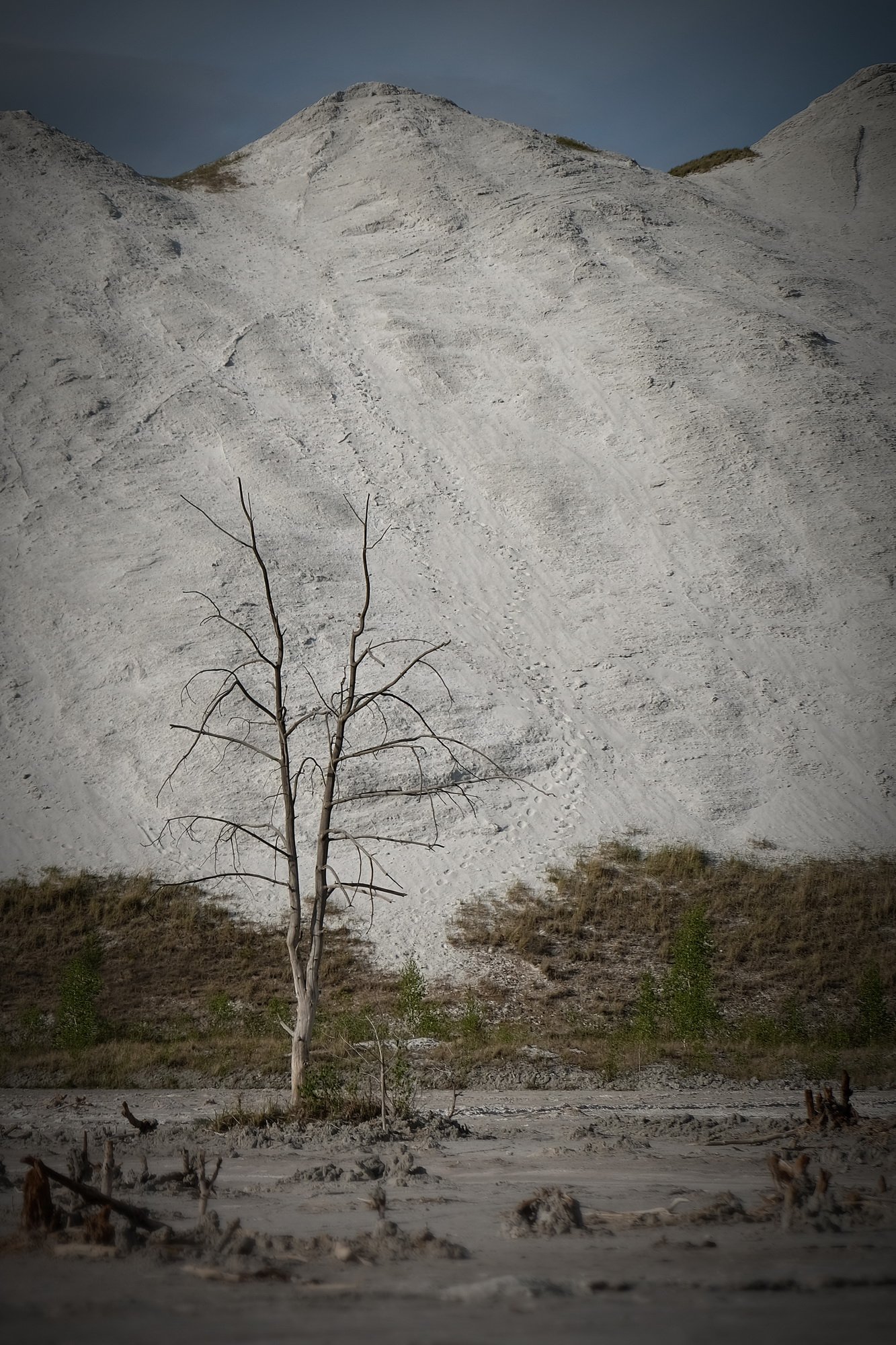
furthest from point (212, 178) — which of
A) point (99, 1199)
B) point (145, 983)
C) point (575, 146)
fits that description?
point (99, 1199)

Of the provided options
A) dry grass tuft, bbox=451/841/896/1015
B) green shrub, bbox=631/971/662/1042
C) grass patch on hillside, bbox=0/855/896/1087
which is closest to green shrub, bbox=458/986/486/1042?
grass patch on hillside, bbox=0/855/896/1087

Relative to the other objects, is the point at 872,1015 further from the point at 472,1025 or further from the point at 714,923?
the point at 472,1025

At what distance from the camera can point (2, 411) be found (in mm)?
30203

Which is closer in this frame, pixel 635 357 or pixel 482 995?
pixel 482 995

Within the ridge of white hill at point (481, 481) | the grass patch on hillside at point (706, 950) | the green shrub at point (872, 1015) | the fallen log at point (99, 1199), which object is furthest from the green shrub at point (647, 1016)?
the fallen log at point (99, 1199)

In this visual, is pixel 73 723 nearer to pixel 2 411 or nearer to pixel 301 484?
pixel 301 484

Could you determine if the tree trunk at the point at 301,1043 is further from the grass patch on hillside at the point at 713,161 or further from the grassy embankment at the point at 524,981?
the grass patch on hillside at the point at 713,161

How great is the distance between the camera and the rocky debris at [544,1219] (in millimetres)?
4172

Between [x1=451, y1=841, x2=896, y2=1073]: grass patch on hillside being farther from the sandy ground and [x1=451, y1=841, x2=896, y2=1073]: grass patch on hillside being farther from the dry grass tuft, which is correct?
the sandy ground

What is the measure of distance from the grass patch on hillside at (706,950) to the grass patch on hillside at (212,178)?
4179 cm

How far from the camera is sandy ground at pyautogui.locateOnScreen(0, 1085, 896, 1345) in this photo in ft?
8.96

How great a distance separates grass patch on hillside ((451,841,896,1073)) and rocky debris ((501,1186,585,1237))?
8101mm

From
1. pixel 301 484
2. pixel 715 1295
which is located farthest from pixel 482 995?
pixel 301 484

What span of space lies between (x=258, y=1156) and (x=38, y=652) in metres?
21.6
